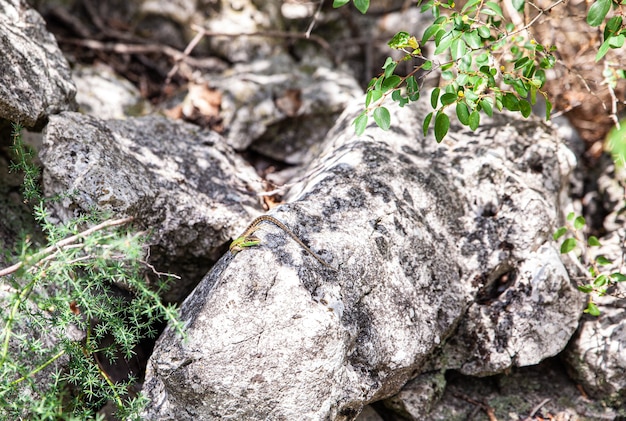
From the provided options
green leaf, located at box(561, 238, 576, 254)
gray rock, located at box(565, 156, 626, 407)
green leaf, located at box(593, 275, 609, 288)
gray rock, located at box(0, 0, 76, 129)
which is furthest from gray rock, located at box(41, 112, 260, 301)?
gray rock, located at box(565, 156, 626, 407)

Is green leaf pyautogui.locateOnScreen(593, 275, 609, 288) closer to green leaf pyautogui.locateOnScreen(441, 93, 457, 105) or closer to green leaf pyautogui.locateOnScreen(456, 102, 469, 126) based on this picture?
green leaf pyautogui.locateOnScreen(456, 102, 469, 126)

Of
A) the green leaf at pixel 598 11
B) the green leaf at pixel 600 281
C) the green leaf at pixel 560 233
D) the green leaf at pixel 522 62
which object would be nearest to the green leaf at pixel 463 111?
the green leaf at pixel 522 62

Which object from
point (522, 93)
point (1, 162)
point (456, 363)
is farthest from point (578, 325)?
point (1, 162)

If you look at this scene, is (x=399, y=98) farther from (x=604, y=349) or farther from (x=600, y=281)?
(x=604, y=349)

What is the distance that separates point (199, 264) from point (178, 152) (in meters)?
0.76

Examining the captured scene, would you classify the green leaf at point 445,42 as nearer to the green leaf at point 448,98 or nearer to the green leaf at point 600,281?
the green leaf at point 448,98

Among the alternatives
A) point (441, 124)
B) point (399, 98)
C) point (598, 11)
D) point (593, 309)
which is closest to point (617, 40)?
point (598, 11)

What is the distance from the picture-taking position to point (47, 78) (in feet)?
9.54

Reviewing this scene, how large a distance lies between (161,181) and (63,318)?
3.21 feet

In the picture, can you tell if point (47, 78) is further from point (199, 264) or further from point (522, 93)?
point (522, 93)

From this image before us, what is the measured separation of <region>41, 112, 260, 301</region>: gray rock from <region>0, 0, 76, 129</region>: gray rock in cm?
13

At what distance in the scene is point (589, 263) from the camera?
10.9ft

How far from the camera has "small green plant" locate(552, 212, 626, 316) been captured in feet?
9.10

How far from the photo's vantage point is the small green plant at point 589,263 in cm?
277
